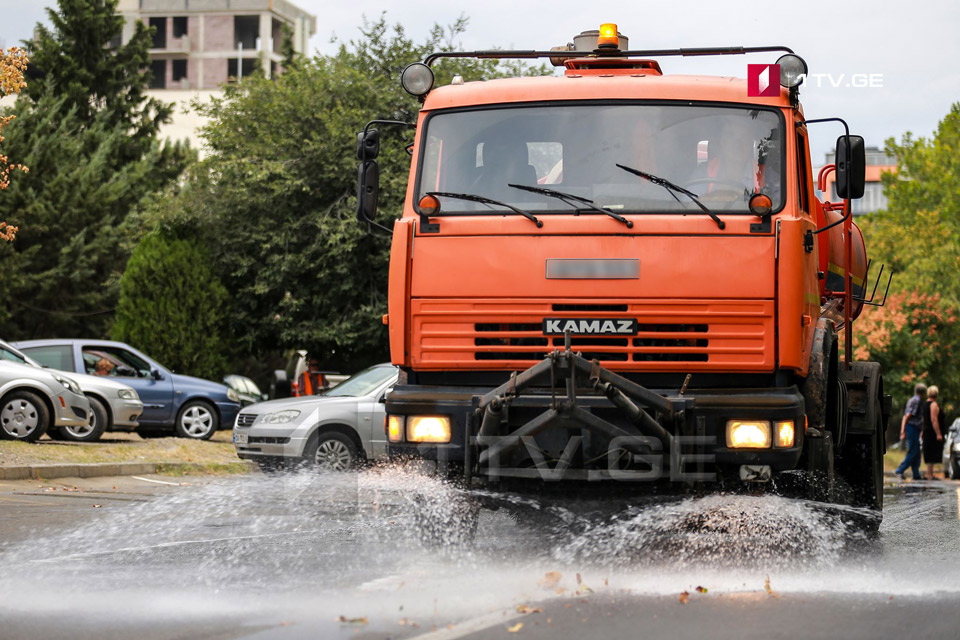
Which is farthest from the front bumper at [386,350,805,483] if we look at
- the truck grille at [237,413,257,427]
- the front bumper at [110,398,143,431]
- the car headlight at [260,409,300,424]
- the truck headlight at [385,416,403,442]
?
the front bumper at [110,398,143,431]

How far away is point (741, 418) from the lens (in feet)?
23.4

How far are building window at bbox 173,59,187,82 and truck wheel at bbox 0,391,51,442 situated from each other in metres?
62.2

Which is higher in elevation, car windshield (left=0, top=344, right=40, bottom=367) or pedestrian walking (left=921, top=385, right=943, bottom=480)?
car windshield (left=0, top=344, right=40, bottom=367)

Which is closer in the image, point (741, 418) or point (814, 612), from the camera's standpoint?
point (814, 612)

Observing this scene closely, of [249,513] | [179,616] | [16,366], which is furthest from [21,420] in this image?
[179,616]

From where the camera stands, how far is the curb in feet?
45.0

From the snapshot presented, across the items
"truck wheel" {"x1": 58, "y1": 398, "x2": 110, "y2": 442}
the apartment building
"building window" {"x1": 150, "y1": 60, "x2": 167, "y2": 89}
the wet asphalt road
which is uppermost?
the apartment building

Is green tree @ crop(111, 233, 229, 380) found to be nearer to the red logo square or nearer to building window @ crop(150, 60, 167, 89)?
the red logo square

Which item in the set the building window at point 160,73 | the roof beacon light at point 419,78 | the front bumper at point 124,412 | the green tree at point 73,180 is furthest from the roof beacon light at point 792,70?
the building window at point 160,73

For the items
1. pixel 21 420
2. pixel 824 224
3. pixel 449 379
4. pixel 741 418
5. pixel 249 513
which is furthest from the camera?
pixel 21 420

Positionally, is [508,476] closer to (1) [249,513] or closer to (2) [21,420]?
(1) [249,513]

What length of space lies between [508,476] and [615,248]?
1430mm

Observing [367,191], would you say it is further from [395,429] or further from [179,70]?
[179,70]

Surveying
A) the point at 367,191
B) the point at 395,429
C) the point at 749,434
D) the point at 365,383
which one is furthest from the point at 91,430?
the point at 749,434
